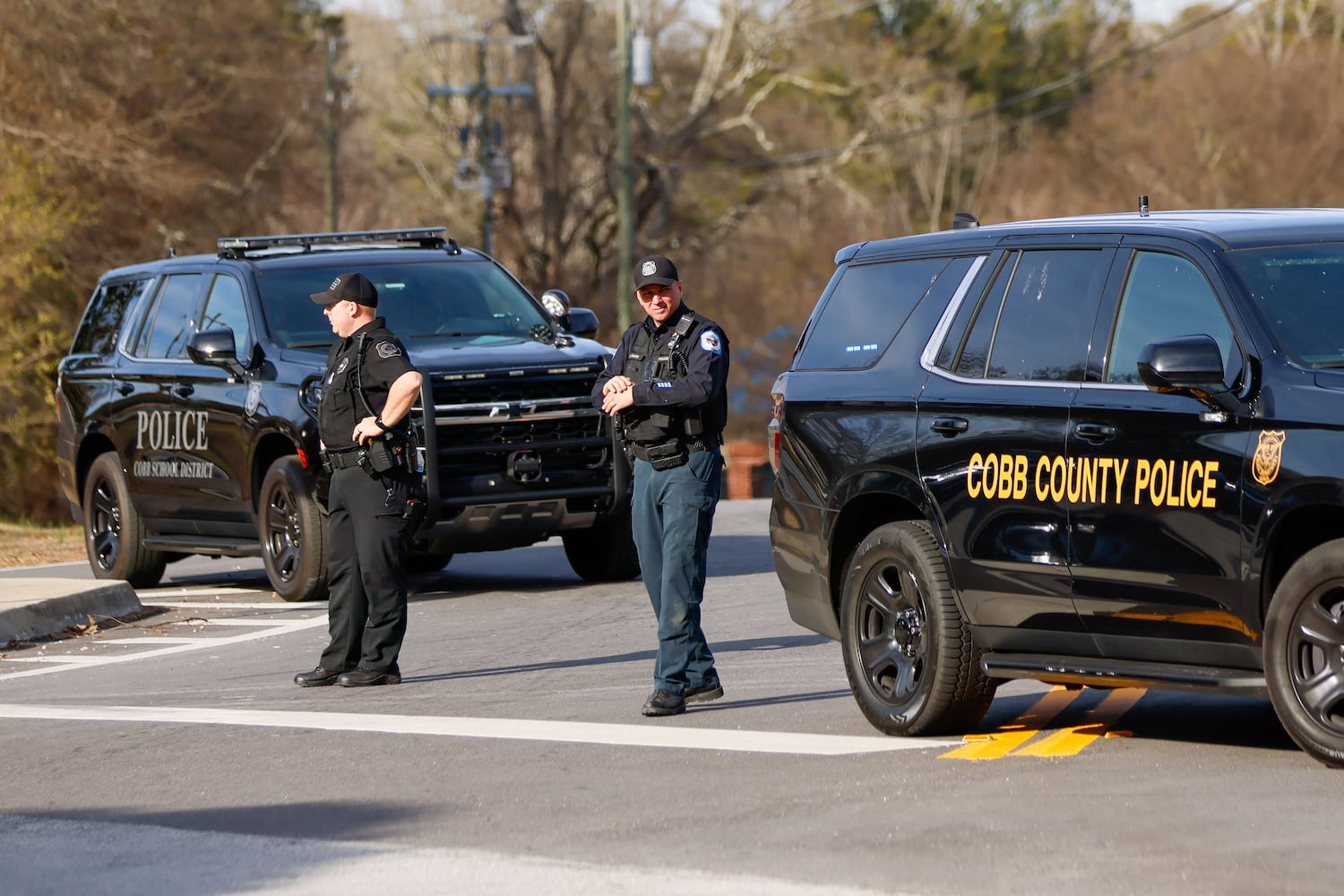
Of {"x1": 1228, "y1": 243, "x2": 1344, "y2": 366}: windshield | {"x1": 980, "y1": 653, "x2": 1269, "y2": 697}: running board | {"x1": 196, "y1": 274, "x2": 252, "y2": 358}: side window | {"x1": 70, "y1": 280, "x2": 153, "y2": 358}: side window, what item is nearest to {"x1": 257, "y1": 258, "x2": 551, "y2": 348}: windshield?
{"x1": 196, "y1": 274, "x2": 252, "y2": 358}: side window

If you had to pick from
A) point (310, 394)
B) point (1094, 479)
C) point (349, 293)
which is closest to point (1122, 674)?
point (1094, 479)

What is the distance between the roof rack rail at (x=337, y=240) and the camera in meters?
14.8

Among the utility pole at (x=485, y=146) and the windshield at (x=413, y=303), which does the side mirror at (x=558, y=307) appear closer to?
the windshield at (x=413, y=303)

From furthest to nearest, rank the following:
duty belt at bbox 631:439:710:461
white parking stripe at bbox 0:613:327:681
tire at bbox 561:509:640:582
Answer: tire at bbox 561:509:640:582
white parking stripe at bbox 0:613:327:681
duty belt at bbox 631:439:710:461

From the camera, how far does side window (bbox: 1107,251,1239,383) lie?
720cm

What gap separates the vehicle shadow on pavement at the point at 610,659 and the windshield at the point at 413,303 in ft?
12.3

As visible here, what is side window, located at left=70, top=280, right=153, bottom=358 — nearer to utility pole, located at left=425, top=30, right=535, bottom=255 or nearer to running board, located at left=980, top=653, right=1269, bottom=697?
running board, located at left=980, top=653, right=1269, bottom=697

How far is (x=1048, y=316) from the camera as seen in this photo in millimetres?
7684

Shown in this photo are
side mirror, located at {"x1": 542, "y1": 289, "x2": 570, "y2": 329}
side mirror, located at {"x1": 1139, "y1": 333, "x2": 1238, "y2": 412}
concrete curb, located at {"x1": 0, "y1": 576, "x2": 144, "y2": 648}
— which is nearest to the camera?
side mirror, located at {"x1": 1139, "y1": 333, "x2": 1238, "y2": 412}

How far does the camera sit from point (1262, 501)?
675 centimetres

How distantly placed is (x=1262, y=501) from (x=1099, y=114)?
5501 cm

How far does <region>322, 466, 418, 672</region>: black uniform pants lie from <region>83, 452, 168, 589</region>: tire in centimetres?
536

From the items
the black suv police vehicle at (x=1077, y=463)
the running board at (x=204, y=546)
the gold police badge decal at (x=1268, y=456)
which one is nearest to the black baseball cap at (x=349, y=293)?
the black suv police vehicle at (x=1077, y=463)

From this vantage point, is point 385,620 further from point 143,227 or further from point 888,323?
point 143,227
